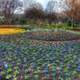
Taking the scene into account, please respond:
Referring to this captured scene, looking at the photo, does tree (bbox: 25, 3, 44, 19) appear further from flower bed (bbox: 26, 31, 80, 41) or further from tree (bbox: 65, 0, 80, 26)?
flower bed (bbox: 26, 31, 80, 41)

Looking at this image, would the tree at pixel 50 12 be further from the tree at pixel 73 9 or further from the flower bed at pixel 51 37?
the flower bed at pixel 51 37

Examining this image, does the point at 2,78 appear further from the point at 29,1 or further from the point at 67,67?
the point at 29,1

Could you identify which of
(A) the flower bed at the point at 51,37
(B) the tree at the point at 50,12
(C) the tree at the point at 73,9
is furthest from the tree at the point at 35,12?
(A) the flower bed at the point at 51,37

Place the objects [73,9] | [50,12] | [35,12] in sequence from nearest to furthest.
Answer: [73,9] → [35,12] → [50,12]

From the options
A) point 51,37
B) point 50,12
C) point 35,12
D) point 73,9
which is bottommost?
point 51,37

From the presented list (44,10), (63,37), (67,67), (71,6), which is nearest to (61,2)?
(71,6)

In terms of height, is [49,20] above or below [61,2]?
below

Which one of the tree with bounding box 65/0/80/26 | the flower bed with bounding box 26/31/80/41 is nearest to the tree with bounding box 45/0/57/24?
the tree with bounding box 65/0/80/26

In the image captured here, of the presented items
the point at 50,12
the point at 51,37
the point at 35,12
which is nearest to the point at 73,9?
the point at 35,12

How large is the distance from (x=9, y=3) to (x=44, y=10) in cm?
772

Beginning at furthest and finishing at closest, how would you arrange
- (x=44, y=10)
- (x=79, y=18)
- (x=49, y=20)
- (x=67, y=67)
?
(x=44, y=10) → (x=49, y=20) → (x=79, y=18) → (x=67, y=67)

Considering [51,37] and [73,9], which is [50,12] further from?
[51,37]

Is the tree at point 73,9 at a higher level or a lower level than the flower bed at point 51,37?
higher

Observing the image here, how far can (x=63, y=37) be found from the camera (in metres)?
18.5
